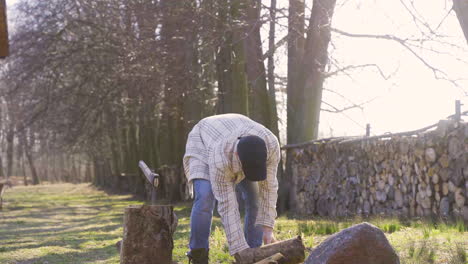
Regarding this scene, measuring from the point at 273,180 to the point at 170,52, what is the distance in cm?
954

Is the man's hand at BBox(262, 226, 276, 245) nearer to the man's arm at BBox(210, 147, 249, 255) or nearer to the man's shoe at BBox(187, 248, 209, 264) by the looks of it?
the man's arm at BBox(210, 147, 249, 255)

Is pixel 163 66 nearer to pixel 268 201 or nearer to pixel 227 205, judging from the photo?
pixel 268 201

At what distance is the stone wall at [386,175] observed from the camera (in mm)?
8781

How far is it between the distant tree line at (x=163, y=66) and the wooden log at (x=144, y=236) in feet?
11.4

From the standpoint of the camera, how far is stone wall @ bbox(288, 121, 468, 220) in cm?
878

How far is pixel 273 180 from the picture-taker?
5703 millimetres

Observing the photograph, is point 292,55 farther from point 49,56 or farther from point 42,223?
point 49,56

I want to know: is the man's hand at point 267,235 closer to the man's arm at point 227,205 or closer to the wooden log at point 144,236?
the man's arm at point 227,205

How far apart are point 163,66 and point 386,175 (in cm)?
646

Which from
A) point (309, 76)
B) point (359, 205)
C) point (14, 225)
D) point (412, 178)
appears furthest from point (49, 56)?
point (412, 178)

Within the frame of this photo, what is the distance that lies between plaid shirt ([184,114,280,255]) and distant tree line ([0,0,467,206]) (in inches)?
96.8

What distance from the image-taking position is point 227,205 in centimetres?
535

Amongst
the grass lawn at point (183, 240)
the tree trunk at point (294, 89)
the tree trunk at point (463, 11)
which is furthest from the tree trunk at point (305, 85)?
the tree trunk at point (463, 11)

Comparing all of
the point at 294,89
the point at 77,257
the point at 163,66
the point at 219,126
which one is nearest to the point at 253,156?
the point at 219,126
